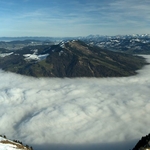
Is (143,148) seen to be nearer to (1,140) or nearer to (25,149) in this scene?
(25,149)

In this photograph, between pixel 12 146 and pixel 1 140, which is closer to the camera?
pixel 12 146

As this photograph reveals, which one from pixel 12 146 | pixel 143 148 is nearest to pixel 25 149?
pixel 12 146

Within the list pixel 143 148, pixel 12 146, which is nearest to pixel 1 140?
pixel 12 146

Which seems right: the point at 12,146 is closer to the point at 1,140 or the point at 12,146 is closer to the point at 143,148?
the point at 1,140
